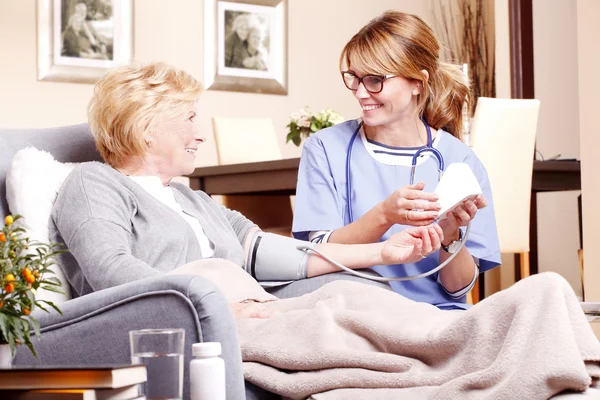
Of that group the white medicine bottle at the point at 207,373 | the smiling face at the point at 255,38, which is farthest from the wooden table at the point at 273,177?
the white medicine bottle at the point at 207,373

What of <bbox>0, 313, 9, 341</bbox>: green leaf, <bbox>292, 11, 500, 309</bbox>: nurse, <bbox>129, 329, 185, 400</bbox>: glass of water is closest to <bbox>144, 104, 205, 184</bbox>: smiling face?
<bbox>292, 11, 500, 309</bbox>: nurse

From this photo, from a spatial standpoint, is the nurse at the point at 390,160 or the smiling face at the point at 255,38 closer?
the nurse at the point at 390,160

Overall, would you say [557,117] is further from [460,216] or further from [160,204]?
[160,204]

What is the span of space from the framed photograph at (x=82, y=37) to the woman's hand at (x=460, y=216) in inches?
147

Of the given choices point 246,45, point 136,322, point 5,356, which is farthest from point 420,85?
point 246,45

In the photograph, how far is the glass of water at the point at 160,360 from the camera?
3.76ft

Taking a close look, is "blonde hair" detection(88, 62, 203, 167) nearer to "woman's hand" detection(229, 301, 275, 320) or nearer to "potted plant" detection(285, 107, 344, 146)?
"woman's hand" detection(229, 301, 275, 320)

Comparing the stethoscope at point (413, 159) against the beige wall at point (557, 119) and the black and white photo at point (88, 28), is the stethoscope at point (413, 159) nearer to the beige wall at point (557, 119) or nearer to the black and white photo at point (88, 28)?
the black and white photo at point (88, 28)

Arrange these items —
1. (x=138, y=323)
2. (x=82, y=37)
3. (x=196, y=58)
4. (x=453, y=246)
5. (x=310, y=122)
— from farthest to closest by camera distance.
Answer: (x=196, y=58) < (x=82, y=37) < (x=310, y=122) < (x=453, y=246) < (x=138, y=323)

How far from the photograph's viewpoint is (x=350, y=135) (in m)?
2.20

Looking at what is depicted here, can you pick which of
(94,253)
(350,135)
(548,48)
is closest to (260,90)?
(548,48)

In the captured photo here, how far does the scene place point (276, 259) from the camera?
6.51ft

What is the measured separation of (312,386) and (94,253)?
0.54 metres

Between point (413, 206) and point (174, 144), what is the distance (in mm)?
554
